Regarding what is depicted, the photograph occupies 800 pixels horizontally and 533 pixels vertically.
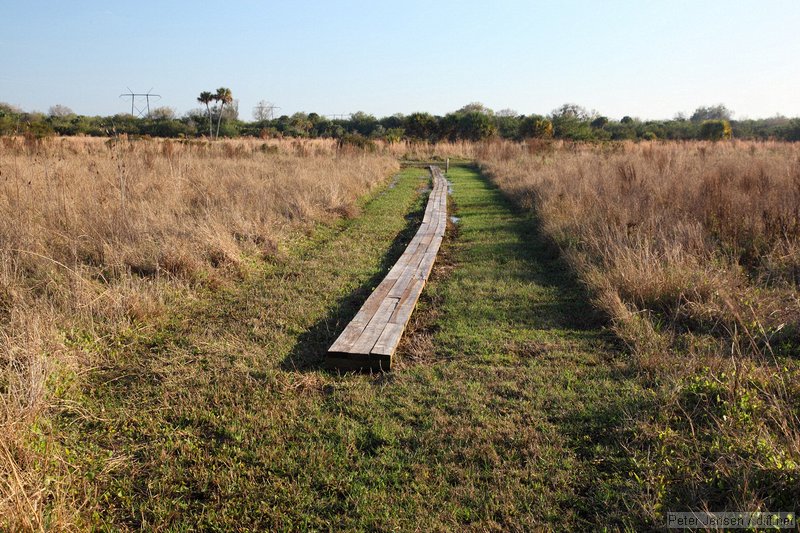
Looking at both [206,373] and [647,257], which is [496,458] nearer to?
[206,373]

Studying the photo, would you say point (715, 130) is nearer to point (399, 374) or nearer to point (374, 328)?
point (374, 328)

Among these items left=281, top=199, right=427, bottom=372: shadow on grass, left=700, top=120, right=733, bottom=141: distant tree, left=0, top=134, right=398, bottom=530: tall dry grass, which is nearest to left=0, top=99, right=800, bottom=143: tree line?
left=700, top=120, right=733, bottom=141: distant tree

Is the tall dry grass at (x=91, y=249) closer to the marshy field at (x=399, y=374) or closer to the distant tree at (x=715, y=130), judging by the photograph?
the marshy field at (x=399, y=374)

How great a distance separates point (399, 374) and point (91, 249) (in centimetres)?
419

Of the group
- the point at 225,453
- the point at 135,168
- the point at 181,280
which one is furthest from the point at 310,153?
the point at 225,453

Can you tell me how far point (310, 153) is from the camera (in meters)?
20.7

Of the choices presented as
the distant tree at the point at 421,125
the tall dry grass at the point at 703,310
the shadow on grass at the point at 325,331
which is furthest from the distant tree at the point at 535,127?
the shadow on grass at the point at 325,331

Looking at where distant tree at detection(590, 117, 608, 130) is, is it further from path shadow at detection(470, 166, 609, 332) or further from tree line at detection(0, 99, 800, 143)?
path shadow at detection(470, 166, 609, 332)

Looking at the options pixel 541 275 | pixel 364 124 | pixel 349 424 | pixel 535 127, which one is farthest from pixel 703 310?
pixel 364 124

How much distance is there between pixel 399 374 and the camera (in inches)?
147

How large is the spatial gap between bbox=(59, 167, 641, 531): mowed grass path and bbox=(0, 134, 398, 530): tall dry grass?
250 millimetres

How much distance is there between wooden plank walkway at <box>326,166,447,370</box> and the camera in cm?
382

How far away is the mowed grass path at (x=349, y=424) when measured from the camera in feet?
7.84

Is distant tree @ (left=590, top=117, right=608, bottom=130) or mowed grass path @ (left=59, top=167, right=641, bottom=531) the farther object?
distant tree @ (left=590, top=117, right=608, bottom=130)
